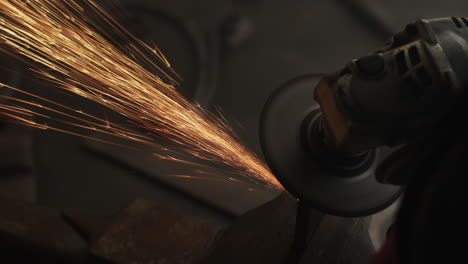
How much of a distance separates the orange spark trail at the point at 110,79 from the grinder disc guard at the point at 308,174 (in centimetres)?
86

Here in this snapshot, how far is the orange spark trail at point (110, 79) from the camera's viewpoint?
2.14 m

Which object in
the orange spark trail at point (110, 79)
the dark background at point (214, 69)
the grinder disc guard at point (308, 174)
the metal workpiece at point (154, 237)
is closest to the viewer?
the grinder disc guard at point (308, 174)

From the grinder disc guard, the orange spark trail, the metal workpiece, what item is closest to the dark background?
the orange spark trail

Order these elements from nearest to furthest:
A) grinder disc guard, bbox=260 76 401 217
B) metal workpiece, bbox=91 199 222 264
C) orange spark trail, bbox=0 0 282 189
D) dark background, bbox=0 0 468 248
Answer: grinder disc guard, bbox=260 76 401 217, metal workpiece, bbox=91 199 222 264, orange spark trail, bbox=0 0 282 189, dark background, bbox=0 0 468 248

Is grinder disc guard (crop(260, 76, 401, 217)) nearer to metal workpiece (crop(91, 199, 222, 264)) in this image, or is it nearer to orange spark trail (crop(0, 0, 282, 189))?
metal workpiece (crop(91, 199, 222, 264))

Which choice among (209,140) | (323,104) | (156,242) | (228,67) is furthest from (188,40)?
(323,104)

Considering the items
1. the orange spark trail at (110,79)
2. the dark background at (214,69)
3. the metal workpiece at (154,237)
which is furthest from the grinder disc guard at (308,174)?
the dark background at (214,69)

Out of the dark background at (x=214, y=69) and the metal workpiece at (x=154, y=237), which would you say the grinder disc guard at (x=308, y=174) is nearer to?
the metal workpiece at (x=154, y=237)

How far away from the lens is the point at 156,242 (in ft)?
5.11

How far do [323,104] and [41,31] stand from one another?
1.67 meters

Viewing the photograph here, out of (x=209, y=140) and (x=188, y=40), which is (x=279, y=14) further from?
(x=209, y=140)

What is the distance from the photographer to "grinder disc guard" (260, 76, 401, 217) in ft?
3.36

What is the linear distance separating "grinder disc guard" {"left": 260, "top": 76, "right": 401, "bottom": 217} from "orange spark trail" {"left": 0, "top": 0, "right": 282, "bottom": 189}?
2.81 feet

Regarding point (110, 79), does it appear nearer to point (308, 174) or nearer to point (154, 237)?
point (154, 237)
